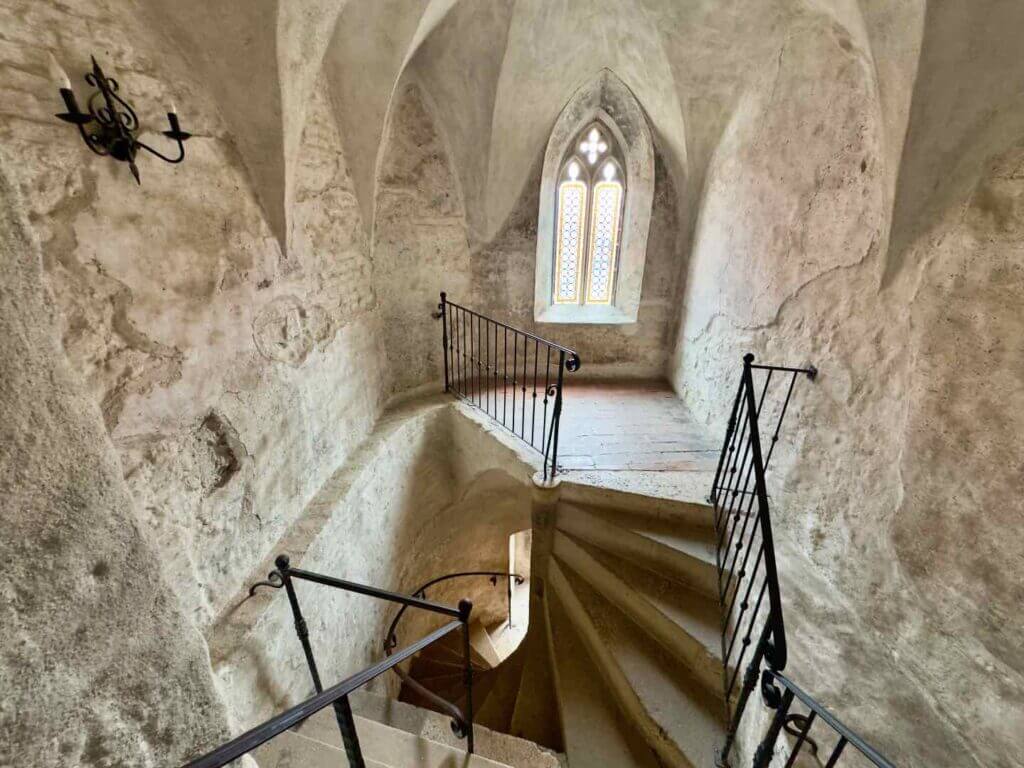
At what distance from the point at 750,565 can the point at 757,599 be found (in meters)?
0.55

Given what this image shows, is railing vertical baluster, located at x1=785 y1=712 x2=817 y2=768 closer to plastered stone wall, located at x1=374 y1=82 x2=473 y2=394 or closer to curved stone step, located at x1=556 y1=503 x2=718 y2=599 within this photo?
curved stone step, located at x1=556 y1=503 x2=718 y2=599

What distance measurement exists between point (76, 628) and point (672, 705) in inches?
97.2

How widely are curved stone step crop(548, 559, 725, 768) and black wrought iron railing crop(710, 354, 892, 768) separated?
0.38ft

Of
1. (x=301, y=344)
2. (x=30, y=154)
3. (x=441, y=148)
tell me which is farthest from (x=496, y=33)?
(x=30, y=154)

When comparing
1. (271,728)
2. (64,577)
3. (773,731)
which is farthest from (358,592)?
(773,731)

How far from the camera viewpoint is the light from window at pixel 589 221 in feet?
14.8

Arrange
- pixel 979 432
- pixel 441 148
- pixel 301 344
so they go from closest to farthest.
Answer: pixel 979 432 < pixel 301 344 < pixel 441 148

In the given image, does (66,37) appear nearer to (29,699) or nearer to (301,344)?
(301,344)

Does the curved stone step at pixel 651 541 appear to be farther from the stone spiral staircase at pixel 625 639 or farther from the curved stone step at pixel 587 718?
the curved stone step at pixel 587 718

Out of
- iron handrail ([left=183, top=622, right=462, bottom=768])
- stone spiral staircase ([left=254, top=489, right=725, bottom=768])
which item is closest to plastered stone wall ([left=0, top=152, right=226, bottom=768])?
iron handrail ([left=183, top=622, right=462, bottom=768])

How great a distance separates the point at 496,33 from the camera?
3.22 metres

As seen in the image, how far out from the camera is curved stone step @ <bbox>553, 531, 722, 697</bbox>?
7.24ft

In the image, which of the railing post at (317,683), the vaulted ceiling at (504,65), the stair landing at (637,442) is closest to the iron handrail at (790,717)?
the railing post at (317,683)

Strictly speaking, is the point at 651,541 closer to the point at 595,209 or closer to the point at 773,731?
the point at 773,731
